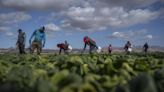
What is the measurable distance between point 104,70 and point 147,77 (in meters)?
1.93

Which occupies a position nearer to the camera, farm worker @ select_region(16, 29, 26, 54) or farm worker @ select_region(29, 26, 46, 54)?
farm worker @ select_region(29, 26, 46, 54)

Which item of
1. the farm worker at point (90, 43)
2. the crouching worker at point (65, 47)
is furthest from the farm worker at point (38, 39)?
the crouching worker at point (65, 47)

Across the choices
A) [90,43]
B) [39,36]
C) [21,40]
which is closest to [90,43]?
[90,43]

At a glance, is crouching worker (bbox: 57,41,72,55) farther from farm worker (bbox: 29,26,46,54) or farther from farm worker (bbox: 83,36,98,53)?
farm worker (bbox: 29,26,46,54)

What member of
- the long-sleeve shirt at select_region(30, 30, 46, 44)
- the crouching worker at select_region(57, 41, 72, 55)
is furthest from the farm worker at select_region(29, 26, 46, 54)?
the crouching worker at select_region(57, 41, 72, 55)

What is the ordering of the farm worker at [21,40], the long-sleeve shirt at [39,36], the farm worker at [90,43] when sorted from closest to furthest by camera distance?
the long-sleeve shirt at [39,36] → the farm worker at [21,40] → the farm worker at [90,43]

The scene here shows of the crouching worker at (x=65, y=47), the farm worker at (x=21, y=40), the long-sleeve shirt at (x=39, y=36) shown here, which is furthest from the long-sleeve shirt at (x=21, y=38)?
the crouching worker at (x=65, y=47)

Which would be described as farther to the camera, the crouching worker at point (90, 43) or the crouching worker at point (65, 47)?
the crouching worker at point (65, 47)

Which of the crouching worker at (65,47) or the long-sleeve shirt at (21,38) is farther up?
the long-sleeve shirt at (21,38)

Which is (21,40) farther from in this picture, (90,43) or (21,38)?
(90,43)

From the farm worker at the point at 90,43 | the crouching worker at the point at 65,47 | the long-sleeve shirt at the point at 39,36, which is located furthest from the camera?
the crouching worker at the point at 65,47

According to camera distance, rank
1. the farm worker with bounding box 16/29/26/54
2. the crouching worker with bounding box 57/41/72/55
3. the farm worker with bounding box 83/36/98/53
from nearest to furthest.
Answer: the farm worker with bounding box 16/29/26/54, the farm worker with bounding box 83/36/98/53, the crouching worker with bounding box 57/41/72/55

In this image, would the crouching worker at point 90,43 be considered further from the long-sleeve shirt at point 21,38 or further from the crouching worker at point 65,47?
the crouching worker at point 65,47

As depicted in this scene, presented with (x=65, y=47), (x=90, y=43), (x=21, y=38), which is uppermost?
(x=21, y=38)
